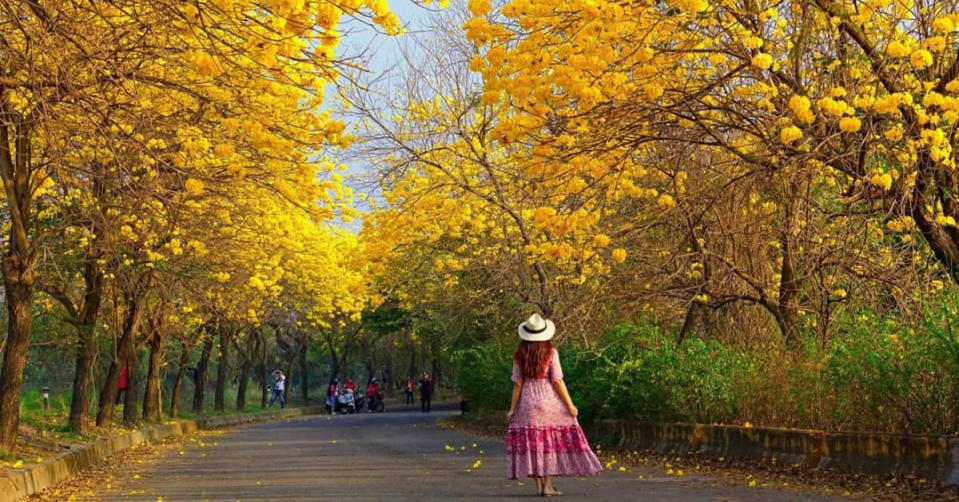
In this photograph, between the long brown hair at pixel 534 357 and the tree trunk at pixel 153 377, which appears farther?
the tree trunk at pixel 153 377

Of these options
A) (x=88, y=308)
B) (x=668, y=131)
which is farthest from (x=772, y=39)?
(x=88, y=308)

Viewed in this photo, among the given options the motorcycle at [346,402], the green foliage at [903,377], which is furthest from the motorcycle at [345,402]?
the green foliage at [903,377]

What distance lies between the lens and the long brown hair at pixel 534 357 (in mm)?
12352

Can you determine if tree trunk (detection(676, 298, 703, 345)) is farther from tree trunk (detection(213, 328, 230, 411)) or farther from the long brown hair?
tree trunk (detection(213, 328, 230, 411))

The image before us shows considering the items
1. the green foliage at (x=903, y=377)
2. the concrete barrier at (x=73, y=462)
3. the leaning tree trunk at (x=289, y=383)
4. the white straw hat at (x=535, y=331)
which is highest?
the leaning tree trunk at (x=289, y=383)

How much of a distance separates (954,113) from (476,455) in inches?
380

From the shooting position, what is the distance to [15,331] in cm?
1677

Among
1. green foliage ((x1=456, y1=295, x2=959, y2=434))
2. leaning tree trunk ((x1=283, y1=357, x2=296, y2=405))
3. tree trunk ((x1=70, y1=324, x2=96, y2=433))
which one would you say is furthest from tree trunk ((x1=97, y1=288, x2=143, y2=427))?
leaning tree trunk ((x1=283, y1=357, x2=296, y2=405))

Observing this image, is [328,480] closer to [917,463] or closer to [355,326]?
[917,463]

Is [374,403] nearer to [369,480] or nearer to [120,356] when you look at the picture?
[120,356]

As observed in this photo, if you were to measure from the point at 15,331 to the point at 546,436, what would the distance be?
7797 millimetres

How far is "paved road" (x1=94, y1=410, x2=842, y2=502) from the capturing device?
1215 cm

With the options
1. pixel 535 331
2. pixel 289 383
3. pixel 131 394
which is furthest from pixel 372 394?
pixel 535 331

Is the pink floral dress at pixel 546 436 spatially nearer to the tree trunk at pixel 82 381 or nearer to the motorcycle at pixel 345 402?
the tree trunk at pixel 82 381
